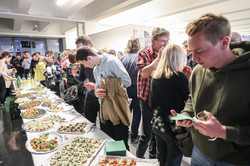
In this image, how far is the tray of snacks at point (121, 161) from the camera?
96 centimetres

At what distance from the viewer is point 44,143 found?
1.18 metres

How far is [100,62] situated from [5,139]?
2.29 meters

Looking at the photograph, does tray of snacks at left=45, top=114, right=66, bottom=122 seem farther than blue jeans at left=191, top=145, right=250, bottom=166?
Yes

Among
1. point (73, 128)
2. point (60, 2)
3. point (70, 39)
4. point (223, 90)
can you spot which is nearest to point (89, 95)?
point (73, 128)

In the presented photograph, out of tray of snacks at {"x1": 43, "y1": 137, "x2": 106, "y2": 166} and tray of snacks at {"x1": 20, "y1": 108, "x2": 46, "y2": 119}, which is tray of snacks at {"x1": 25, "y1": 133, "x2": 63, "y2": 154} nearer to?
tray of snacks at {"x1": 43, "y1": 137, "x2": 106, "y2": 166}

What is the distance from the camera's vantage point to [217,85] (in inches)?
31.8

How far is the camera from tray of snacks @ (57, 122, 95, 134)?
1.36 m

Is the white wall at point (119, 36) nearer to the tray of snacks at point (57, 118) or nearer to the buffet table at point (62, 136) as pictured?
the buffet table at point (62, 136)

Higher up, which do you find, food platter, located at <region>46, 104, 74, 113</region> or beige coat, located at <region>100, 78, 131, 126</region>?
beige coat, located at <region>100, 78, 131, 126</region>

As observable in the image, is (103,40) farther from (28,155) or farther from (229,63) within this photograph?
(229,63)

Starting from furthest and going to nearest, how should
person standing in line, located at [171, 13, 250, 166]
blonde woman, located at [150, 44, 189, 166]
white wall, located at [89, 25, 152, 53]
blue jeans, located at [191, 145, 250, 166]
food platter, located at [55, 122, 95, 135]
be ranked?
1. white wall, located at [89, 25, 152, 53]
2. food platter, located at [55, 122, 95, 135]
3. blonde woman, located at [150, 44, 189, 166]
4. blue jeans, located at [191, 145, 250, 166]
5. person standing in line, located at [171, 13, 250, 166]

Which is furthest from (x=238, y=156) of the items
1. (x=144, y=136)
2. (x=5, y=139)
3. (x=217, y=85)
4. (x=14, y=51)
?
(x=14, y=51)

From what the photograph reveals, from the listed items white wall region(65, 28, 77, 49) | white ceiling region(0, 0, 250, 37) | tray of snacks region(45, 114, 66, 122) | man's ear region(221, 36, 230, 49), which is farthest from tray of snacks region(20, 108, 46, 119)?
white wall region(65, 28, 77, 49)

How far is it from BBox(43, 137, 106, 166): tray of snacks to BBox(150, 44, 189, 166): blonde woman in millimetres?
501
